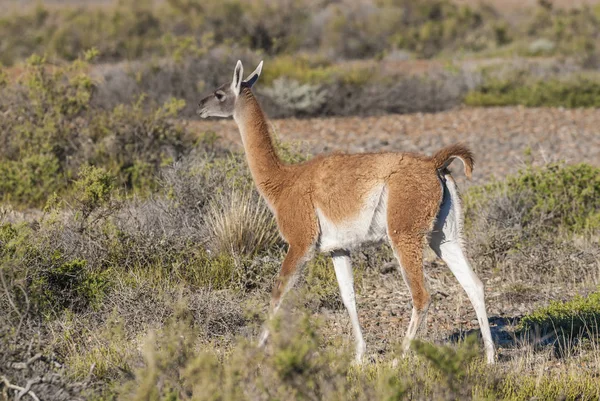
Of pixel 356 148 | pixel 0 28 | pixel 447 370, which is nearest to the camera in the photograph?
pixel 447 370

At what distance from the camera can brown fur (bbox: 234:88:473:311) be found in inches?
264

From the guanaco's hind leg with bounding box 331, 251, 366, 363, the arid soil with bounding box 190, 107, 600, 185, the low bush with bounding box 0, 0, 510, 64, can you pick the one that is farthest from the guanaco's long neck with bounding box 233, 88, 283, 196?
the low bush with bounding box 0, 0, 510, 64

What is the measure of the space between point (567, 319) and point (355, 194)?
2307 mm

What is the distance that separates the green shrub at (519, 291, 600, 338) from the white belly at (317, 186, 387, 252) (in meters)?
1.68

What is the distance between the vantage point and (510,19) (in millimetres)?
48781

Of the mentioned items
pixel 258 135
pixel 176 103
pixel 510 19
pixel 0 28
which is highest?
pixel 258 135

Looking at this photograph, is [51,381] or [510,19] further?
[510,19]

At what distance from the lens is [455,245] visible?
23.4ft

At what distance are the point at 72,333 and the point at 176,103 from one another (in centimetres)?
618

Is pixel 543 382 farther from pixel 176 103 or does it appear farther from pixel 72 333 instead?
pixel 176 103

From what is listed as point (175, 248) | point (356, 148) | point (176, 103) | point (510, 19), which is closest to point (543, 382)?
point (175, 248)

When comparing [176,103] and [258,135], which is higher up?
[258,135]

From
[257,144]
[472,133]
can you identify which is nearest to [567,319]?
[257,144]

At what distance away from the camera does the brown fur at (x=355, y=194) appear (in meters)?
6.71
